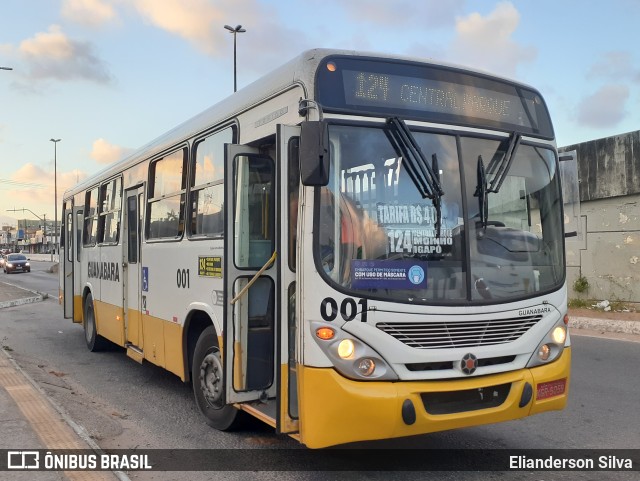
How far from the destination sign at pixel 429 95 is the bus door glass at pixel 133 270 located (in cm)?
413

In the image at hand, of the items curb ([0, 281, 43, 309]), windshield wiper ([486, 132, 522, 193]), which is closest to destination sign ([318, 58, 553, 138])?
windshield wiper ([486, 132, 522, 193])

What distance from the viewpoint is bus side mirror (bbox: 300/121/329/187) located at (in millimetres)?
4020

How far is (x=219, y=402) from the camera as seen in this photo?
571 centimetres

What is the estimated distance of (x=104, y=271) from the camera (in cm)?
937

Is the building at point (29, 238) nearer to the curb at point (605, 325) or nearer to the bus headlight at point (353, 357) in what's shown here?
the curb at point (605, 325)

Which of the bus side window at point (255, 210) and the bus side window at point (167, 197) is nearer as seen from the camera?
the bus side window at point (255, 210)

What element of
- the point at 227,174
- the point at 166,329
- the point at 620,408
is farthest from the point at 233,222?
the point at 620,408

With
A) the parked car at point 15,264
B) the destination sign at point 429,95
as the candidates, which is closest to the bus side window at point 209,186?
the destination sign at point 429,95

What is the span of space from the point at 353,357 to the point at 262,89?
2372 mm

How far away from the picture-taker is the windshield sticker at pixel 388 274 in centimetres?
420

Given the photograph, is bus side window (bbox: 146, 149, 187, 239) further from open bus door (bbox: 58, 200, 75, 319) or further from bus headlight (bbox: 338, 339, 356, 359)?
open bus door (bbox: 58, 200, 75, 319)

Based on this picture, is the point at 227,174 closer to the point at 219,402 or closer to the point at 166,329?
the point at 219,402

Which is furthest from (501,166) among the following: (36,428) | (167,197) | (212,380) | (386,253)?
(36,428)

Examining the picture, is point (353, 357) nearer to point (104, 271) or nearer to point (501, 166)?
point (501, 166)
